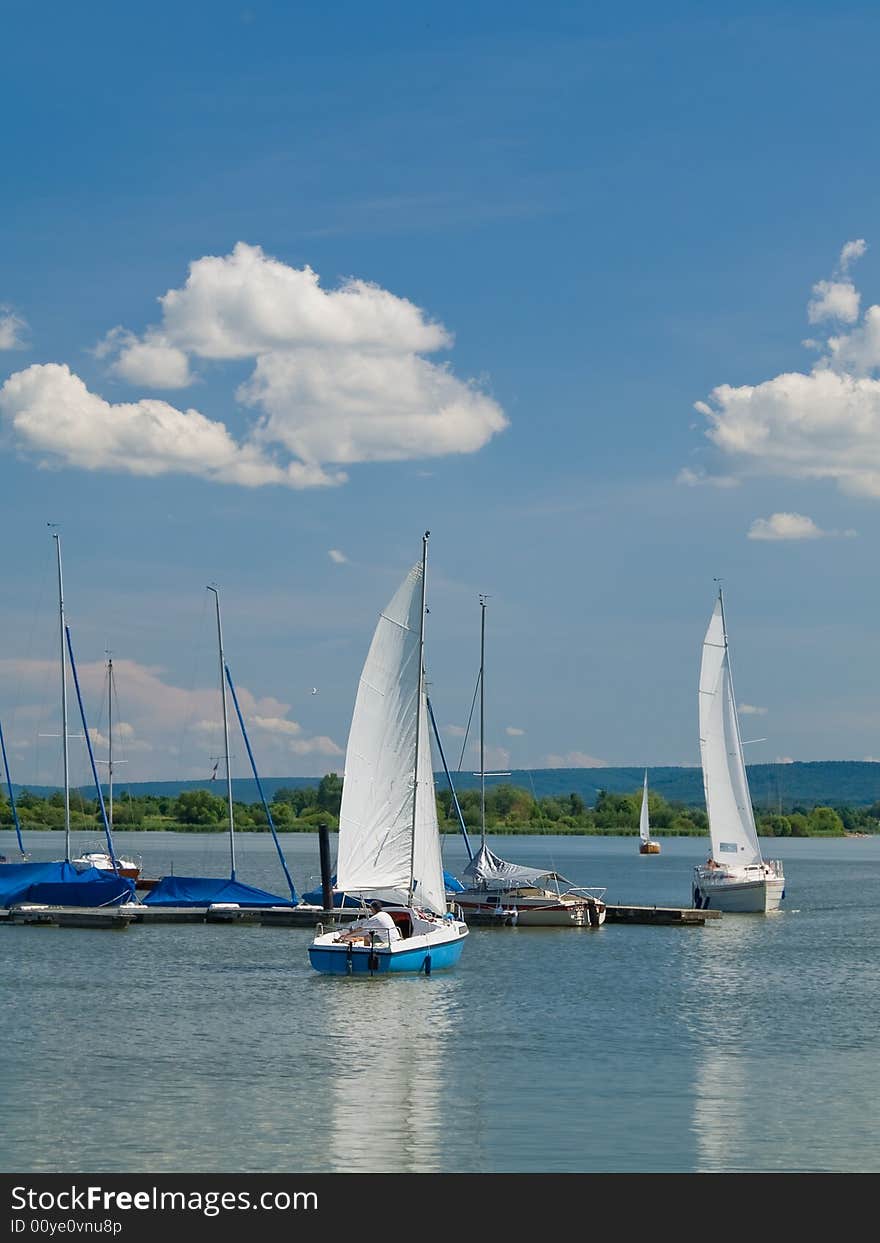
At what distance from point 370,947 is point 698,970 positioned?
1518 centimetres

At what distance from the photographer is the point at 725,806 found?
85.1m

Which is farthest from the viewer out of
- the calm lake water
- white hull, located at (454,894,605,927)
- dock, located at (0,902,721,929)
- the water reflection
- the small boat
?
the small boat

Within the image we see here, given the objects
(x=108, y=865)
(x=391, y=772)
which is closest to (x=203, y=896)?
(x=391, y=772)

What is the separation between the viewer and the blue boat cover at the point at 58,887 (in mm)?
73938

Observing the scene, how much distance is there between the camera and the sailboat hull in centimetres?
5038

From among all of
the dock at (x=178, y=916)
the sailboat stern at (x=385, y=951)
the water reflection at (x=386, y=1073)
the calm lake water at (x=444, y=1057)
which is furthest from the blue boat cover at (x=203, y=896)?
the water reflection at (x=386, y=1073)

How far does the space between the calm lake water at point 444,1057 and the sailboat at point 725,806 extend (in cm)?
1328

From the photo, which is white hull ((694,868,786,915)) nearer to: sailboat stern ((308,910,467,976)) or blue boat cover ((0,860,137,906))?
blue boat cover ((0,860,137,906))

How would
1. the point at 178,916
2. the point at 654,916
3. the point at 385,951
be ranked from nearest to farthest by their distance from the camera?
1. the point at 385,951
2. the point at 178,916
3. the point at 654,916

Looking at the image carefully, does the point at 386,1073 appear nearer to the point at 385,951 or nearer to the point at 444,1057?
the point at 444,1057

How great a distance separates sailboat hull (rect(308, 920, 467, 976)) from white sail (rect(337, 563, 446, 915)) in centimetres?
232

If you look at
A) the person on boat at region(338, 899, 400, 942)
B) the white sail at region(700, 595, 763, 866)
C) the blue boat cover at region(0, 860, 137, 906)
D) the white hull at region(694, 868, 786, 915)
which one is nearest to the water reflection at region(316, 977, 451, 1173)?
the person on boat at region(338, 899, 400, 942)

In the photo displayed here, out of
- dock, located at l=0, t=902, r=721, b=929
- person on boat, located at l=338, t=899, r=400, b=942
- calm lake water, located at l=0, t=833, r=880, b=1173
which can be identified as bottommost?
calm lake water, located at l=0, t=833, r=880, b=1173

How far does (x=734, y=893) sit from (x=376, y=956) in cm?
3742
